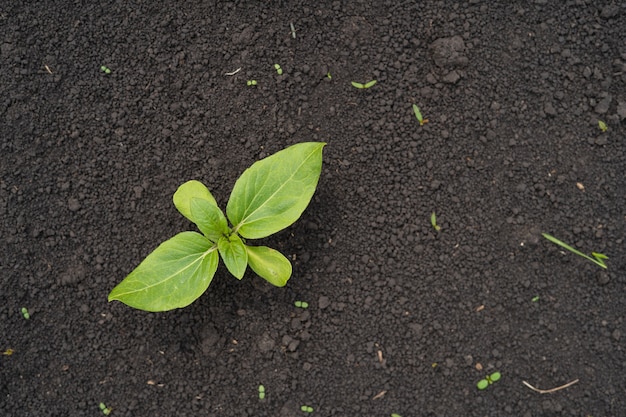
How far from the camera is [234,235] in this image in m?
2.27

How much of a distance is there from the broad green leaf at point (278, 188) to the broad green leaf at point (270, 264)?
0.25 feet

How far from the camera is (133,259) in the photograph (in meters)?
2.44

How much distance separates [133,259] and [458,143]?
4.67 ft

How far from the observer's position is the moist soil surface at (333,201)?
2.37m

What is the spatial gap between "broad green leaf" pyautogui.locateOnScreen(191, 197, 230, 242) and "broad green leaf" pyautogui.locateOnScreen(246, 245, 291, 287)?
16 centimetres

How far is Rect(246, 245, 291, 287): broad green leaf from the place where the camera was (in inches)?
87.3

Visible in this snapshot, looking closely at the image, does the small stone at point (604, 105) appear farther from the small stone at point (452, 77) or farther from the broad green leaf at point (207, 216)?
the broad green leaf at point (207, 216)

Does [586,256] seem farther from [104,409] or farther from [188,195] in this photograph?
[104,409]

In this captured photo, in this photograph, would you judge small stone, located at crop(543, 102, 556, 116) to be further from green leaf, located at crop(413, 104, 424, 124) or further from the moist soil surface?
green leaf, located at crop(413, 104, 424, 124)

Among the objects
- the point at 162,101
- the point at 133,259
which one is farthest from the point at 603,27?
the point at 133,259

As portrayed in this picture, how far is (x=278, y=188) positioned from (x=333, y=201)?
0.97 ft

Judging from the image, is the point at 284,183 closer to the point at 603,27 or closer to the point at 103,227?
the point at 103,227

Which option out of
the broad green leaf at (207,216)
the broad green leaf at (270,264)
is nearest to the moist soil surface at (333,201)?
the broad green leaf at (270,264)

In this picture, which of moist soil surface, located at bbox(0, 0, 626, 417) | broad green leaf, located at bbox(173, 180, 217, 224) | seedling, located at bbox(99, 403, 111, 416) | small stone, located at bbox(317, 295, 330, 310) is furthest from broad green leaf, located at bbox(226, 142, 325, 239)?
seedling, located at bbox(99, 403, 111, 416)
